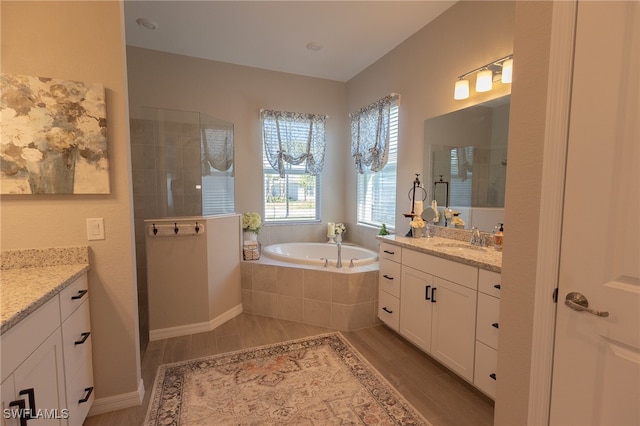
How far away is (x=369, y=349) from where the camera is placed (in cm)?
241

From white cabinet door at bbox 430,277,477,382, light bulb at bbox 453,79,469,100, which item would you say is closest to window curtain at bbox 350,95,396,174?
light bulb at bbox 453,79,469,100

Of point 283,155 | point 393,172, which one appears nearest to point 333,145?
point 283,155

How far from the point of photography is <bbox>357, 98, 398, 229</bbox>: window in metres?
3.36

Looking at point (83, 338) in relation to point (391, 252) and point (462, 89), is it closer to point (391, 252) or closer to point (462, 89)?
point (391, 252)

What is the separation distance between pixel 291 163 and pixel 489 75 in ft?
8.14

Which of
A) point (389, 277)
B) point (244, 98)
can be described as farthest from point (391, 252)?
point (244, 98)

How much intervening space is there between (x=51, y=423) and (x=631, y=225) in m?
2.21

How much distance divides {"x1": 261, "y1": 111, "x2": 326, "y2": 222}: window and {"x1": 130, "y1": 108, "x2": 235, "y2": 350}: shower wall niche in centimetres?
103

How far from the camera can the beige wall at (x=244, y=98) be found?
3.37 meters

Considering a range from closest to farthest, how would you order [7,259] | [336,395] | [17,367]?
[17,367]
[7,259]
[336,395]

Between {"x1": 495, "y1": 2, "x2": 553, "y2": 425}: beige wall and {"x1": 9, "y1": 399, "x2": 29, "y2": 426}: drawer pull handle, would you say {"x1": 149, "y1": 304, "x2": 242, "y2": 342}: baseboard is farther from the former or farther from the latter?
{"x1": 495, "y1": 2, "x2": 553, "y2": 425}: beige wall

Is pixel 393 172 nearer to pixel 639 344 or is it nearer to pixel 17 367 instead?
pixel 639 344

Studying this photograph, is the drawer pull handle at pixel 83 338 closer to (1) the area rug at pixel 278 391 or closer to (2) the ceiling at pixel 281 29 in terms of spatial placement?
(1) the area rug at pixel 278 391

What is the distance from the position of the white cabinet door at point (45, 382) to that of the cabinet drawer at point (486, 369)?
213 centimetres
